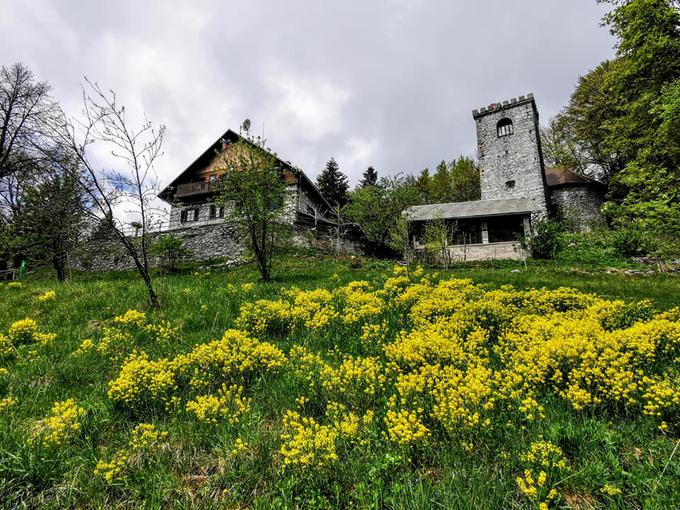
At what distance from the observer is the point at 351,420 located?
9.90 feet

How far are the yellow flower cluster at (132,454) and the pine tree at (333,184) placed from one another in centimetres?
4116

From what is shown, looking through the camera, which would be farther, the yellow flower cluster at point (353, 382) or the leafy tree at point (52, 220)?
the leafy tree at point (52, 220)

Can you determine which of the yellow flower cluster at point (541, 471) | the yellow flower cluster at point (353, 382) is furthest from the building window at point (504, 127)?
the yellow flower cluster at point (541, 471)

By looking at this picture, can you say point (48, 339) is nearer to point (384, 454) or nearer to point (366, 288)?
point (384, 454)

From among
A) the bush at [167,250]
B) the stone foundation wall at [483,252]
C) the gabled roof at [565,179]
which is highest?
the gabled roof at [565,179]

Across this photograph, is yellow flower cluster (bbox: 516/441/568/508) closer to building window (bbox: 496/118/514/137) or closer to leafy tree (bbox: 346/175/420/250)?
leafy tree (bbox: 346/175/420/250)

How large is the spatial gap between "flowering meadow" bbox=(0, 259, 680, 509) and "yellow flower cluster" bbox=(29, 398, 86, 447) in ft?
0.06

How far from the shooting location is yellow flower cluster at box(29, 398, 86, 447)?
9.25 feet

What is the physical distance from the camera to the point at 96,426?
3.20m

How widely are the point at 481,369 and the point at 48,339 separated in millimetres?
6737

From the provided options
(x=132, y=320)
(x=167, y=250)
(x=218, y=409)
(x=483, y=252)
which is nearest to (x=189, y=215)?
(x=167, y=250)

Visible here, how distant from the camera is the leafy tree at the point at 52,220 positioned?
48.5ft

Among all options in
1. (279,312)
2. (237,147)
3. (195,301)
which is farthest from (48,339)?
(237,147)

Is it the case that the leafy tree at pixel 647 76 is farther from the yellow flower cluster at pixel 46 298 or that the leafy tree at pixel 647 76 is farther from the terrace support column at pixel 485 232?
the yellow flower cluster at pixel 46 298
